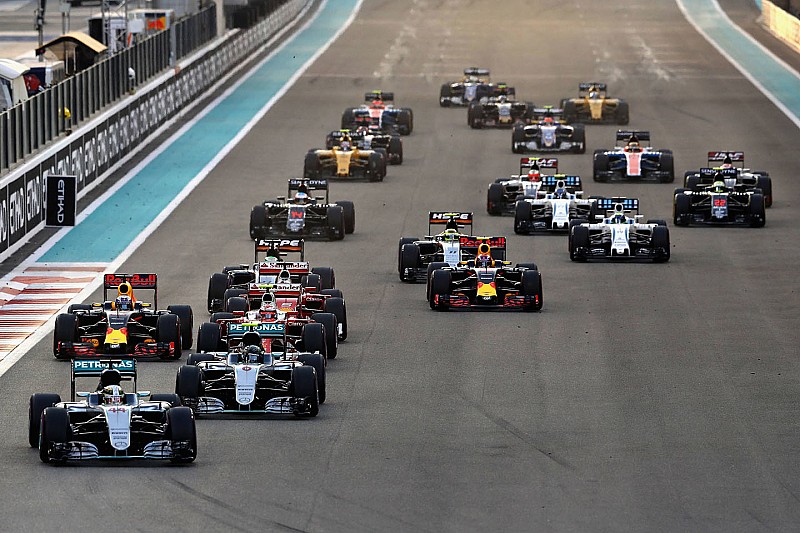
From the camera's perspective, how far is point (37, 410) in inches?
868

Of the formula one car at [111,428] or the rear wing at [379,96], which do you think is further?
the rear wing at [379,96]

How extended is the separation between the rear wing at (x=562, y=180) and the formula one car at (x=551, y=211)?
0.31 meters

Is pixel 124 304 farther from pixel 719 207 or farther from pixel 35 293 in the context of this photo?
pixel 719 207

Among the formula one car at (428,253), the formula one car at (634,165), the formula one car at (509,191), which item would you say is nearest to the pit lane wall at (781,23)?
the formula one car at (634,165)

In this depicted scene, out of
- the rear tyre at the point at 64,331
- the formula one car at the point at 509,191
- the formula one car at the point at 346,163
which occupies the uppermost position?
the rear tyre at the point at 64,331

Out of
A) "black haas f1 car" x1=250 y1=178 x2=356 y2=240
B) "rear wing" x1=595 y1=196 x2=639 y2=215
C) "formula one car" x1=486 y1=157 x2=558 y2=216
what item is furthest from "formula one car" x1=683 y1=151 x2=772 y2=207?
"black haas f1 car" x1=250 y1=178 x2=356 y2=240

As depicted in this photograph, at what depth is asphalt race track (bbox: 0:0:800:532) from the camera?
65.5 feet

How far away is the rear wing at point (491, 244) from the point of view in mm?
33750

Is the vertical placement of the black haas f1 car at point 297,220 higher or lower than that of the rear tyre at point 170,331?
lower

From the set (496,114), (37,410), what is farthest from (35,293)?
(496,114)

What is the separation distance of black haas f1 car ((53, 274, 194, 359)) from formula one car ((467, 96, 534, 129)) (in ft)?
115

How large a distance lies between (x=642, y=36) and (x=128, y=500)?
248 feet

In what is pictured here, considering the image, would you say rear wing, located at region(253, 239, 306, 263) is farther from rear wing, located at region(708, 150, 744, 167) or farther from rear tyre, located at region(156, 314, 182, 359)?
rear wing, located at region(708, 150, 744, 167)

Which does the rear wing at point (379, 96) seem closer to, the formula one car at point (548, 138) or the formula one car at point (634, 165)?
→ the formula one car at point (548, 138)
